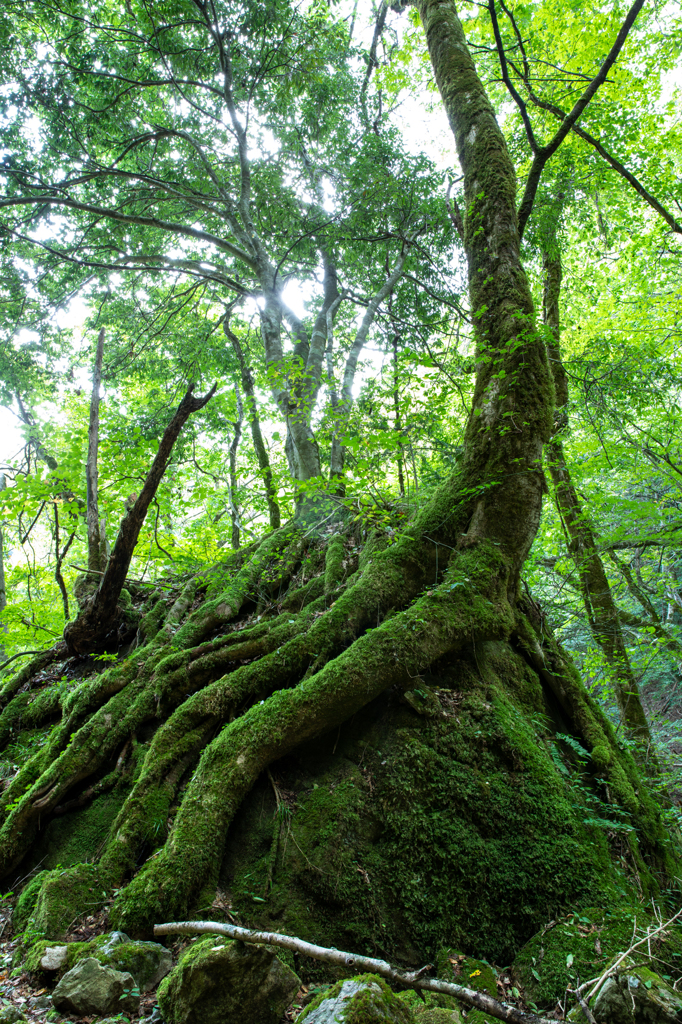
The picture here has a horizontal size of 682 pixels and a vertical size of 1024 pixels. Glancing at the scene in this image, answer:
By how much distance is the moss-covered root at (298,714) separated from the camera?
112 inches

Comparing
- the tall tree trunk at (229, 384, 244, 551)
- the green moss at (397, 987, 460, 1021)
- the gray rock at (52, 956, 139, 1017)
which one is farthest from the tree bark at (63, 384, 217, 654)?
the green moss at (397, 987, 460, 1021)

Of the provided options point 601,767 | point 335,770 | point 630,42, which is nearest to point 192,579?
point 335,770

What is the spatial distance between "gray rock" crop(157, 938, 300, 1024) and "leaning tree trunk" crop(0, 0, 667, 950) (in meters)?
0.53

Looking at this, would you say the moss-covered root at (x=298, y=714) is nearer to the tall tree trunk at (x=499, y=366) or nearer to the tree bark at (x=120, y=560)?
the tall tree trunk at (x=499, y=366)

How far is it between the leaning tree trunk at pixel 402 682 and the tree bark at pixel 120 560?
865 millimetres

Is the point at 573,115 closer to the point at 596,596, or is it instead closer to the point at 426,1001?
the point at 596,596

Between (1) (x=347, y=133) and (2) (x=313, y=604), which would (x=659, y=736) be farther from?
(1) (x=347, y=133)

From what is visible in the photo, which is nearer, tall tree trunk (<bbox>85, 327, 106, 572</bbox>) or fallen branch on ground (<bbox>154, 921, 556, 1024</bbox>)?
fallen branch on ground (<bbox>154, 921, 556, 1024</bbox>)

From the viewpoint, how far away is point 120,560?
546 cm

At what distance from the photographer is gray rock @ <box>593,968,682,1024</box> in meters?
2.03

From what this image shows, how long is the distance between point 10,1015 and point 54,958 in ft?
1.08

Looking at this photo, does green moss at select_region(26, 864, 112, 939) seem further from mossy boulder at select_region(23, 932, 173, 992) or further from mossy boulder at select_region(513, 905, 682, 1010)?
mossy boulder at select_region(513, 905, 682, 1010)

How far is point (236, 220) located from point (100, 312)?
3.21 m

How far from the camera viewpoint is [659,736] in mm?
8234
